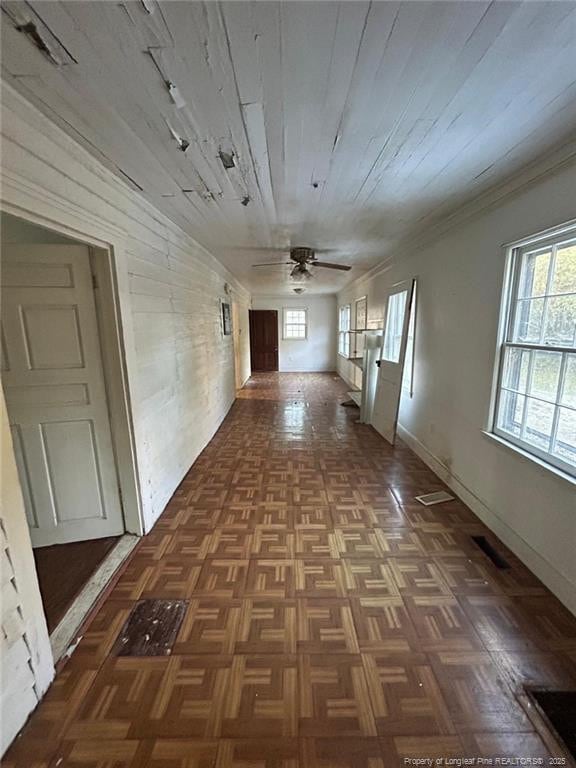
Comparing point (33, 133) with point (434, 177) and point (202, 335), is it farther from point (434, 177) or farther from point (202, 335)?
point (202, 335)

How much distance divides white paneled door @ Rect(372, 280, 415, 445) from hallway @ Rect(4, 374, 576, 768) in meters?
1.64

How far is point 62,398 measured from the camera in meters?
2.01

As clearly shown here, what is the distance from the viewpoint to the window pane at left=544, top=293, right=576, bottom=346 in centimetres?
174

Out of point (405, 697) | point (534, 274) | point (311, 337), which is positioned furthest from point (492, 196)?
point (311, 337)

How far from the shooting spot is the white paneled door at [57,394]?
186 cm

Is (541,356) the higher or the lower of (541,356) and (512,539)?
the higher

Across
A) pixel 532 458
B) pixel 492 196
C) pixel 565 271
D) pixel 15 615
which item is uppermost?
pixel 492 196

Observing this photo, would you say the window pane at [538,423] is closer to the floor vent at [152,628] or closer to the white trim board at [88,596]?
the floor vent at [152,628]

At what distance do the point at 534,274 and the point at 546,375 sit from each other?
64cm

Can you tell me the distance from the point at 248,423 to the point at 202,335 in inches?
62.6

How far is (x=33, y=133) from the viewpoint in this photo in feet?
4.41

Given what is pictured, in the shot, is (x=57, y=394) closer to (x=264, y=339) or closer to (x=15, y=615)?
(x=15, y=615)

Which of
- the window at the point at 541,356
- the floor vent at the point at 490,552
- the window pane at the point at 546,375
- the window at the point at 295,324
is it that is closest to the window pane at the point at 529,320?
the window at the point at 541,356

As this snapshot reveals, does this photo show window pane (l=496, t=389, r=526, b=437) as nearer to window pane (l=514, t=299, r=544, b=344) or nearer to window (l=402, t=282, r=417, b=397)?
window pane (l=514, t=299, r=544, b=344)
